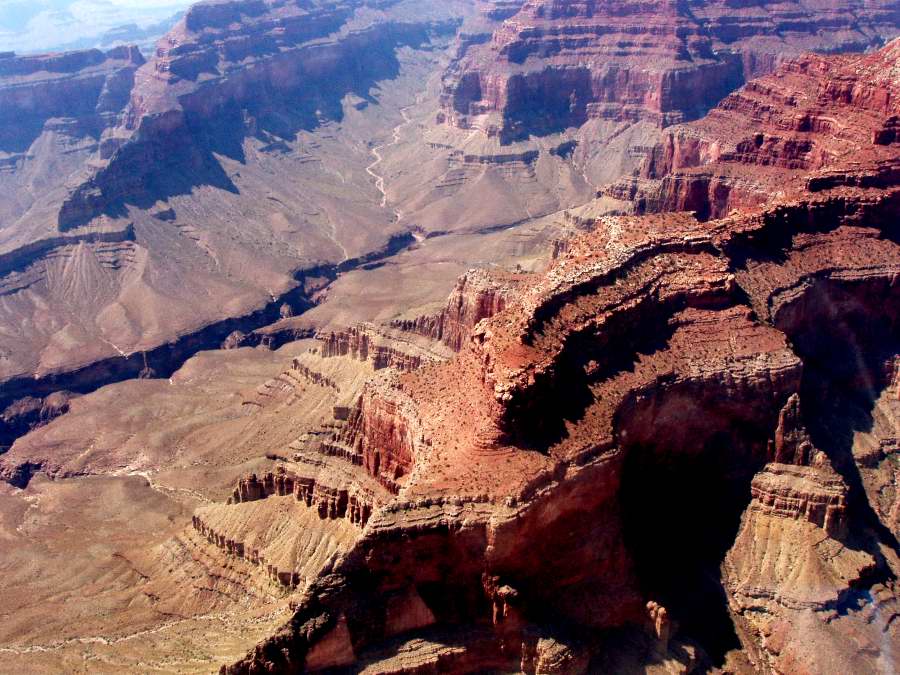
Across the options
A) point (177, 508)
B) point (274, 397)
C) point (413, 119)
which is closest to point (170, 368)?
point (274, 397)

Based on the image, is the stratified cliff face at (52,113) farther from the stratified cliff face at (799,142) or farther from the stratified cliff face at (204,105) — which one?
the stratified cliff face at (799,142)

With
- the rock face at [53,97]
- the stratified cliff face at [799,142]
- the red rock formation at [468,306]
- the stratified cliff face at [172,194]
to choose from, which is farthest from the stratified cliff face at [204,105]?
the stratified cliff face at [799,142]

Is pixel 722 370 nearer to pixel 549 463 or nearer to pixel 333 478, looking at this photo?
pixel 549 463

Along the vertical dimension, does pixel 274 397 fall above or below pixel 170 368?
above

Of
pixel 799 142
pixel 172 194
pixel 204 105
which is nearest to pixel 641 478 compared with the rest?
pixel 799 142

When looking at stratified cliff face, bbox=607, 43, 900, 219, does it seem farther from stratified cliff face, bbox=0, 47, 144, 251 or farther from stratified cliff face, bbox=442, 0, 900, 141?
stratified cliff face, bbox=0, 47, 144, 251

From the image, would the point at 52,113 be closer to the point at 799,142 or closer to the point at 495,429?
the point at 799,142
